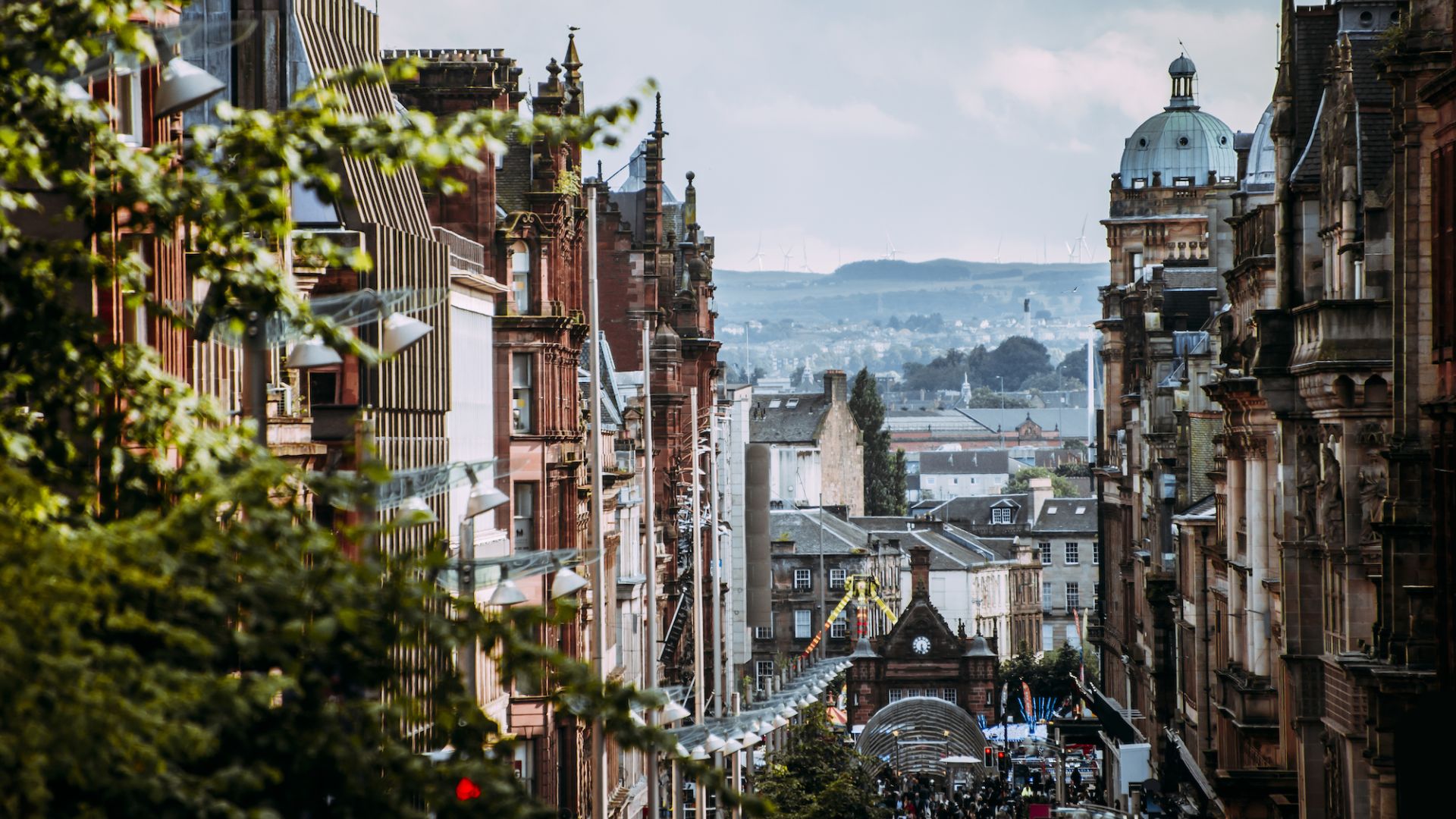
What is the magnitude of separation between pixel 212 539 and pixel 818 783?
56.8 metres

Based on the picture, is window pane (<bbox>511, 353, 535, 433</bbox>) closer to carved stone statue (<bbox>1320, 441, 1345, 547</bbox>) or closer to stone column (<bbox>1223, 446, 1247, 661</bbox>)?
carved stone statue (<bbox>1320, 441, 1345, 547</bbox>)

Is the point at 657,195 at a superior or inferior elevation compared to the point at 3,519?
superior

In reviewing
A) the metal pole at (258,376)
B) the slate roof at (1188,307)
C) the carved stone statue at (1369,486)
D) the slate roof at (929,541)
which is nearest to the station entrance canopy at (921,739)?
the slate roof at (1188,307)

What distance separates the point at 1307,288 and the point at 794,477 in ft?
476

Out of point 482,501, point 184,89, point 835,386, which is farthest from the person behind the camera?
point 835,386

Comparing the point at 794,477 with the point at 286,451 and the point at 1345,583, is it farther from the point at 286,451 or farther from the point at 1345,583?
the point at 286,451

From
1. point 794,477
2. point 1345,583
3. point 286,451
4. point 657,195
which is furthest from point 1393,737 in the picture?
point 794,477

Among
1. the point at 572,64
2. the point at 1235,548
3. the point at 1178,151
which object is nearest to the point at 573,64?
the point at 572,64

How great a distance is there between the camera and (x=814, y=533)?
153 m

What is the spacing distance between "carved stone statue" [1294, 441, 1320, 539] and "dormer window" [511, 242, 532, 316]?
14.8 meters

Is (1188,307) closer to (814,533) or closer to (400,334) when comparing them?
(814,533)

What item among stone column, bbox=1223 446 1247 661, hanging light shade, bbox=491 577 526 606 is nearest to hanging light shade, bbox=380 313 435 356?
hanging light shade, bbox=491 577 526 606

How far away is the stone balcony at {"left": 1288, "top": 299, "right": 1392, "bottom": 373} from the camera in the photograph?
38406 millimetres

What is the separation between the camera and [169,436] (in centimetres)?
1361
